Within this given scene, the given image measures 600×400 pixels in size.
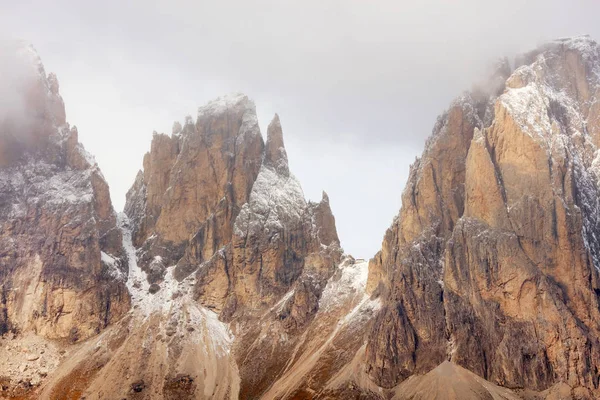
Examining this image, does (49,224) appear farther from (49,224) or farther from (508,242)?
(508,242)

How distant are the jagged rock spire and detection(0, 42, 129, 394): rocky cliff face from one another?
52379mm

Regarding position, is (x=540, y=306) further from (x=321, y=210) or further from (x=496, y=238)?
(x=321, y=210)

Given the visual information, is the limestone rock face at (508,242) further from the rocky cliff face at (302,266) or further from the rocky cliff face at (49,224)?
the rocky cliff face at (49,224)

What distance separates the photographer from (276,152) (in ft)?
645

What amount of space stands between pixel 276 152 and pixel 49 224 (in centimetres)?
7203

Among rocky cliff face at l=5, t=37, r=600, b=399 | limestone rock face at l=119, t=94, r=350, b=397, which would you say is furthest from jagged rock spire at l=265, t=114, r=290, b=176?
rocky cliff face at l=5, t=37, r=600, b=399

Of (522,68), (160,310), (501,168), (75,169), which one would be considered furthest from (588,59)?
(75,169)

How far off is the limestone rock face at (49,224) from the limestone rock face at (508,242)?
263 feet

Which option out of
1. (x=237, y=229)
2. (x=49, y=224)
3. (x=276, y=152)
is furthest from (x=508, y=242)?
(x=49, y=224)

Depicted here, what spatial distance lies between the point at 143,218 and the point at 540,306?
407 feet

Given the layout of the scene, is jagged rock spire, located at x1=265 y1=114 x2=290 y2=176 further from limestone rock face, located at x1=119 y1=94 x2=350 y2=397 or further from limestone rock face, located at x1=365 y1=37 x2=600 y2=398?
limestone rock face, located at x1=365 y1=37 x2=600 y2=398

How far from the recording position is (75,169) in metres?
183

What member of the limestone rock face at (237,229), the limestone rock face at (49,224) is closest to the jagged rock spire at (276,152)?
the limestone rock face at (237,229)

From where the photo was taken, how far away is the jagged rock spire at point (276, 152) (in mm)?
194125
